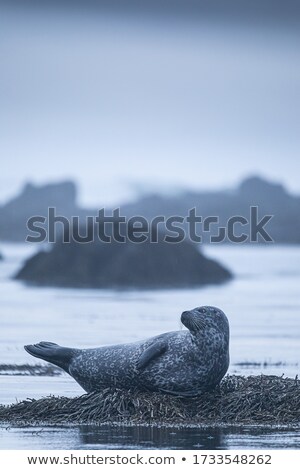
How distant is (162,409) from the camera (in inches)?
392

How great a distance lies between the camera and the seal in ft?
34.2

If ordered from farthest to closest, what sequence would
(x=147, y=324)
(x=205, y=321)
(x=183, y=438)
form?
(x=147, y=324) < (x=205, y=321) < (x=183, y=438)

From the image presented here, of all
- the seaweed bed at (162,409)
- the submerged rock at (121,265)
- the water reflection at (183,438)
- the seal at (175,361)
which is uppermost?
the submerged rock at (121,265)

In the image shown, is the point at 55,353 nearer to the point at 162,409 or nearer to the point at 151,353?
the point at 151,353

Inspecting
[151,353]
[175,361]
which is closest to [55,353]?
[151,353]

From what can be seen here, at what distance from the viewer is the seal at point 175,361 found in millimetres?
10438

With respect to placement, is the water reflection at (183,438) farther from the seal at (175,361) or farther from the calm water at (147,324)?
the seal at (175,361)

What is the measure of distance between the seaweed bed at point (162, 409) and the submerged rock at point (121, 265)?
1065cm

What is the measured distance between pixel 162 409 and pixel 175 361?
0.67m

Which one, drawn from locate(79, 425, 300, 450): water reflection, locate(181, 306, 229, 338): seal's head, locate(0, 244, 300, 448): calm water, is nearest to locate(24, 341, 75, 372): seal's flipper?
locate(0, 244, 300, 448): calm water

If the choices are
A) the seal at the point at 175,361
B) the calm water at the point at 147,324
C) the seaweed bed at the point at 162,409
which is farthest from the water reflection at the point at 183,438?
the seal at the point at 175,361
